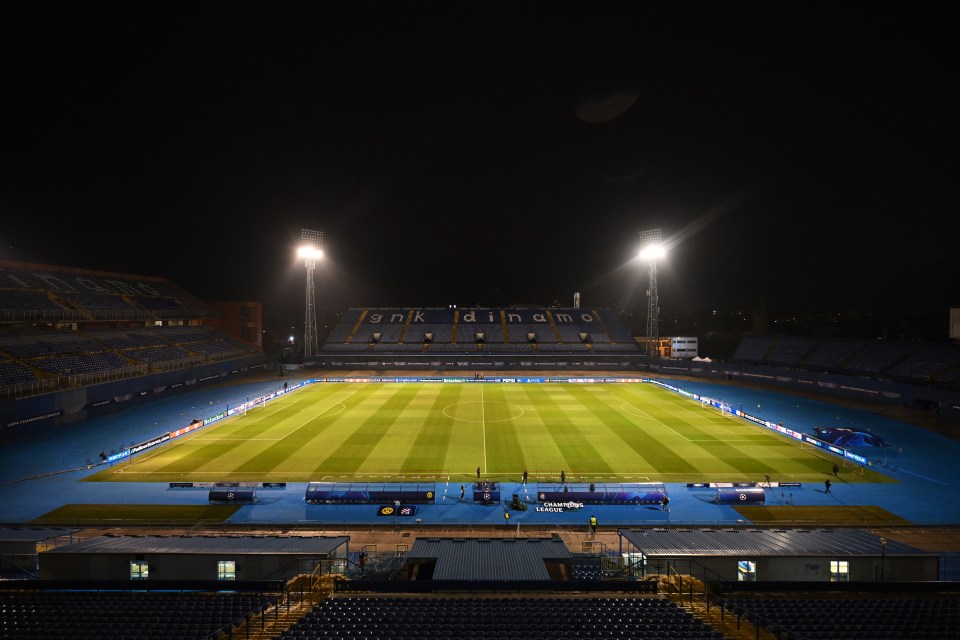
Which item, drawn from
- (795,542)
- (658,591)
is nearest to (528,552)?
(658,591)

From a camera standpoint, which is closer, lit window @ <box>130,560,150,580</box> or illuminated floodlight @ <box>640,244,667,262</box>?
lit window @ <box>130,560,150,580</box>

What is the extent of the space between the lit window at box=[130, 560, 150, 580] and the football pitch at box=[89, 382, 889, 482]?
10126 mm

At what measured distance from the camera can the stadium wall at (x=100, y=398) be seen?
30747 mm

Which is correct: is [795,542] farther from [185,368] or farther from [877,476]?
[185,368]

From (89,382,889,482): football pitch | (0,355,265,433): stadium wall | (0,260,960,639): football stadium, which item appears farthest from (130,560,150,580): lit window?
(0,355,265,433): stadium wall

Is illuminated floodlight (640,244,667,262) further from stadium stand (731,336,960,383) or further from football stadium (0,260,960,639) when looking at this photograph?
stadium stand (731,336,960,383)

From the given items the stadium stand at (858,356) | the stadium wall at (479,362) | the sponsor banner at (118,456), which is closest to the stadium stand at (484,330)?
the stadium wall at (479,362)

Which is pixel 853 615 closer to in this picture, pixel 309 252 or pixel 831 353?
pixel 831 353

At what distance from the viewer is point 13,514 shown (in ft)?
64.0

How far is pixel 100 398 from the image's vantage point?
122 feet

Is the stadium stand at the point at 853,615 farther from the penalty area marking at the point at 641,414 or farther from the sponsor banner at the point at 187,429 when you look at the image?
the sponsor banner at the point at 187,429

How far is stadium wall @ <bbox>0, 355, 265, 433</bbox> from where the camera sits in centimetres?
3075

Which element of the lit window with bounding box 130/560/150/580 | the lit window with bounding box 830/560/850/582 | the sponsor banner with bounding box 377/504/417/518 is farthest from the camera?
the sponsor banner with bounding box 377/504/417/518

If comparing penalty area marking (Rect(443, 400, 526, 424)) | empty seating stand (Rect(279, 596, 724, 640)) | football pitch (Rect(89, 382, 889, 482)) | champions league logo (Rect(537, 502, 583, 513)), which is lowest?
champions league logo (Rect(537, 502, 583, 513))
